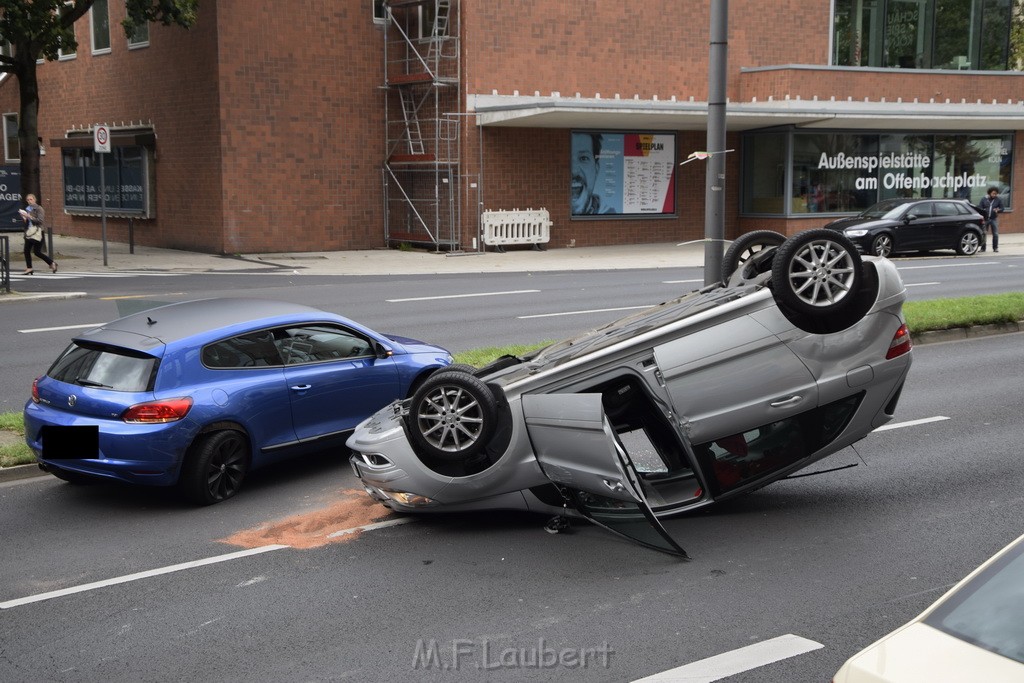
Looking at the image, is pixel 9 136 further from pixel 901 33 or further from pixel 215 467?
pixel 215 467

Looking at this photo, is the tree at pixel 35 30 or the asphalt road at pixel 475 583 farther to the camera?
the tree at pixel 35 30

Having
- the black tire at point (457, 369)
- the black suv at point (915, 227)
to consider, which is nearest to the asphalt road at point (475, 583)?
the black tire at point (457, 369)

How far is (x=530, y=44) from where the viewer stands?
3109 cm

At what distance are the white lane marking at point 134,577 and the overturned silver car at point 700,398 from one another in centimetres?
89

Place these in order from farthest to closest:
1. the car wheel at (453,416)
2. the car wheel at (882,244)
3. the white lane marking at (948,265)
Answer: the car wheel at (882,244) → the white lane marking at (948,265) → the car wheel at (453,416)

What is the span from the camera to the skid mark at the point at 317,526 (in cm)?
720

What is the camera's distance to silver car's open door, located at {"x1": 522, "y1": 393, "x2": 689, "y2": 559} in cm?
627

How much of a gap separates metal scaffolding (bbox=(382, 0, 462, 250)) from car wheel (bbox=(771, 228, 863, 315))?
77.8 ft

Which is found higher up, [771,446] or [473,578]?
[771,446]

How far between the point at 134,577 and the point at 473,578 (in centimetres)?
203

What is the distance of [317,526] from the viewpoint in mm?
7512

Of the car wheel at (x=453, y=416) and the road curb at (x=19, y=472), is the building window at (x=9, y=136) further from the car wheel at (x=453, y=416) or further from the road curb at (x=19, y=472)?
the car wheel at (x=453, y=416)

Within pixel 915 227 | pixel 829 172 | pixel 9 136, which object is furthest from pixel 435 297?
pixel 9 136

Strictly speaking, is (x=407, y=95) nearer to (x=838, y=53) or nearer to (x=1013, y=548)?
(x=838, y=53)
